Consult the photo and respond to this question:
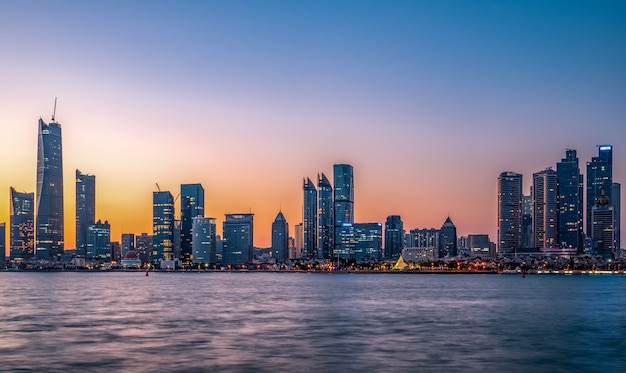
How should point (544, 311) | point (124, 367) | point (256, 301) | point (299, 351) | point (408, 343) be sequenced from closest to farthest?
point (124, 367) → point (299, 351) → point (408, 343) → point (544, 311) → point (256, 301)

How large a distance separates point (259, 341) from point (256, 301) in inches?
1877

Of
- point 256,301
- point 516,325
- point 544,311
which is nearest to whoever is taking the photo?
point 516,325

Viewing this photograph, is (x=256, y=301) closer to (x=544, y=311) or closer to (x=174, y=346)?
(x=544, y=311)

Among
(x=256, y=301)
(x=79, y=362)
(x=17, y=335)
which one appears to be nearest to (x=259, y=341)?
(x=79, y=362)

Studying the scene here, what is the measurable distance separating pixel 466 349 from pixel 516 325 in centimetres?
1958

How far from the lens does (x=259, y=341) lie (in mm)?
51875

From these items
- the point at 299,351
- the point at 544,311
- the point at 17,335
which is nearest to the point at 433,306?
the point at 544,311

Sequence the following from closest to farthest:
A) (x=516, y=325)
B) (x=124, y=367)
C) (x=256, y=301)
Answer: (x=124, y=367) < (x=516, y=325) < (x=256, y=301)

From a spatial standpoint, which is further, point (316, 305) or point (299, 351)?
point (316, 305)

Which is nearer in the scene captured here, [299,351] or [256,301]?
[299,351]

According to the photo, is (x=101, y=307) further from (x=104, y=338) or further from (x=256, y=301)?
(x=104, y=338)

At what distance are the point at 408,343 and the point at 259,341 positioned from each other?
11148mm

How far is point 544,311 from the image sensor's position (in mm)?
82875

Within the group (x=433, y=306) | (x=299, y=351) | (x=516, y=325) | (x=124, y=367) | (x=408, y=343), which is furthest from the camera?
(x=433, y=306)
